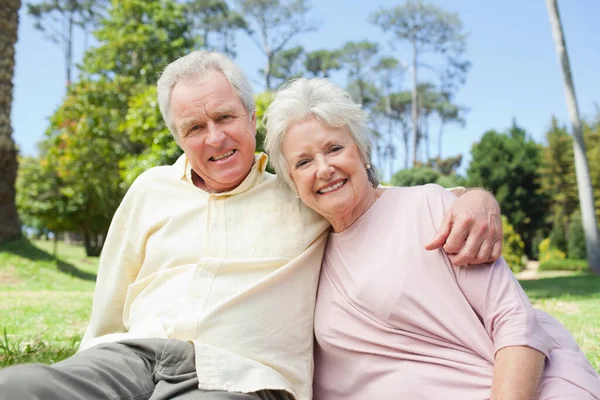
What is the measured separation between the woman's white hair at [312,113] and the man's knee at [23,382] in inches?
47.3

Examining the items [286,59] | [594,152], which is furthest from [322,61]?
[594,152]

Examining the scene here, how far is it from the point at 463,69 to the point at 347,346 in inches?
1399

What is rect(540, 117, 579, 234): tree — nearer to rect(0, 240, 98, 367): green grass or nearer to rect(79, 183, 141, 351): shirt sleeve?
rect(0, 240, 98, 367): green grass

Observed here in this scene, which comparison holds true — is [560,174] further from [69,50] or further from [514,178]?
[69,50]

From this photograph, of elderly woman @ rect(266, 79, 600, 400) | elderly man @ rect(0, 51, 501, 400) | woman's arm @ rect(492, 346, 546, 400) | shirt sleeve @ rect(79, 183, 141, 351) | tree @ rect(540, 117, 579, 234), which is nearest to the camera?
woman's arm @ rect(492, 346, 546, 400)

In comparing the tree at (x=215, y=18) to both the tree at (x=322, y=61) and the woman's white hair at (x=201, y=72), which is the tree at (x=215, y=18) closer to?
the tree at (x=322, y=61)

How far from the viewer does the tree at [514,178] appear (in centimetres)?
2809

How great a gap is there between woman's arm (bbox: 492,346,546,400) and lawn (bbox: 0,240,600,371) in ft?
7.84

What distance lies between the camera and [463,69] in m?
35.0

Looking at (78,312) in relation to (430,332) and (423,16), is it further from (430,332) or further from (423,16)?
(423,16)

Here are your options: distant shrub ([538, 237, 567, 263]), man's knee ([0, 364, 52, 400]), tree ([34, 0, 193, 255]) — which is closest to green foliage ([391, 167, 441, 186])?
distant shrub ([538, 237, 567, 263])

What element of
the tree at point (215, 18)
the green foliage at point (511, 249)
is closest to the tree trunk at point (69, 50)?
the tree at point (215, 18)

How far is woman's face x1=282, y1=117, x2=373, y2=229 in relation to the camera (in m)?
2.22

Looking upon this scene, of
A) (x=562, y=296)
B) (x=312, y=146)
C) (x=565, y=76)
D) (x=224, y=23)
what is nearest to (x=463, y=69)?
(x=224, y=23)
